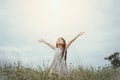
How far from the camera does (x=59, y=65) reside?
48.2 ft

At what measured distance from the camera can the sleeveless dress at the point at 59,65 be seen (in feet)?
47.1

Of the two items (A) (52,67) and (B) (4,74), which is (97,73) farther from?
(B) (4,74)

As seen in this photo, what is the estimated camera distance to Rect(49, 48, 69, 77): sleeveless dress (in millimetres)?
14345

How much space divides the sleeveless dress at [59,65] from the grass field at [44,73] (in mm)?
302

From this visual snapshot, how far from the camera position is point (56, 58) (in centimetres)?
1490

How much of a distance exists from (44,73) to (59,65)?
2.14 metres

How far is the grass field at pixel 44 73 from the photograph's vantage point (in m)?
12.0

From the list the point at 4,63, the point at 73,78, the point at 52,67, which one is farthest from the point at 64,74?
the point at 4,63

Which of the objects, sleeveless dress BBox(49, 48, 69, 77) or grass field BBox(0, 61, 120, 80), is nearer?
grass field BBox(0, 61, 120, 80)

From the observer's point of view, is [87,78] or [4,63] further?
[4,63]

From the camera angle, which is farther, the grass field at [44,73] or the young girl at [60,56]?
the young girl at [60,56]

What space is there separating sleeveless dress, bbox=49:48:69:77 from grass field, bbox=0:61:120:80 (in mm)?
Result: 302

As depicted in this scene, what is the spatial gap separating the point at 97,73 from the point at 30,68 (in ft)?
8.04

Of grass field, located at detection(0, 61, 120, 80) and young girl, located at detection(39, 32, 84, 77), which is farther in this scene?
young girl, located at detection(39, 32, 84, 77)
